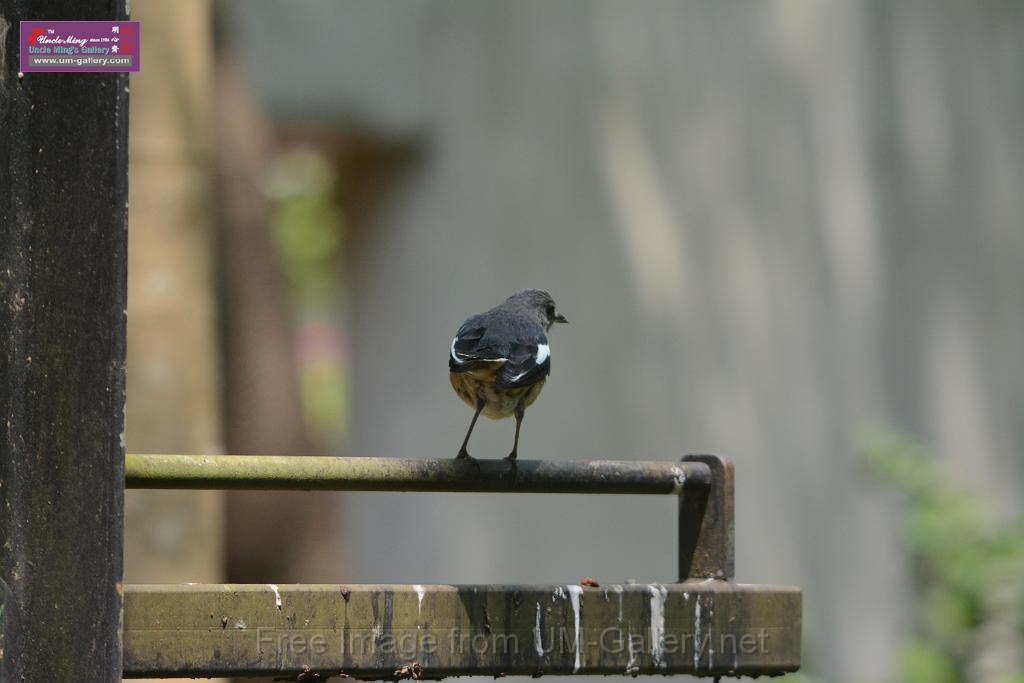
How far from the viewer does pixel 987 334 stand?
8.34 meters

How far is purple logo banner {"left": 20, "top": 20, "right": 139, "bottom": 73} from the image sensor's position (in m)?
2.64

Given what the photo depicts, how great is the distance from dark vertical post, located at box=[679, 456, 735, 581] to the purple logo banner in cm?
141

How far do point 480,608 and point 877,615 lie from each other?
5452 mm

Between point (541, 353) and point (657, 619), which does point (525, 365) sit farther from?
point (657, 619)

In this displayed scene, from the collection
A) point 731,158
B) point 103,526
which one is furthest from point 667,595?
point 731,158

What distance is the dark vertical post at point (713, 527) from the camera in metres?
3.19

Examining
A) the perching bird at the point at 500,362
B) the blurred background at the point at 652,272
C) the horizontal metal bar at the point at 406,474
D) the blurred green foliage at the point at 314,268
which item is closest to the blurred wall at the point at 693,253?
the blurred background at the point at 652,272

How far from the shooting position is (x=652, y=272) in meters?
7.53

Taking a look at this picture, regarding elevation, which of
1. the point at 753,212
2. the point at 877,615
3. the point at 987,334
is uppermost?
the point at 753,212

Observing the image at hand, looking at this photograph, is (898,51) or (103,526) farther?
(898,51)

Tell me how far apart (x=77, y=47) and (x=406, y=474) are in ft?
3.13

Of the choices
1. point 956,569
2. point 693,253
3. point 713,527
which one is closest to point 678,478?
point 713,527

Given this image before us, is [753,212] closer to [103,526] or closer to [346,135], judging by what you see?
[346,135]

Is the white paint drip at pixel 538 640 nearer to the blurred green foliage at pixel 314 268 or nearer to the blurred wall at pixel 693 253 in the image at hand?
the blurred wall at pixel 693 253
